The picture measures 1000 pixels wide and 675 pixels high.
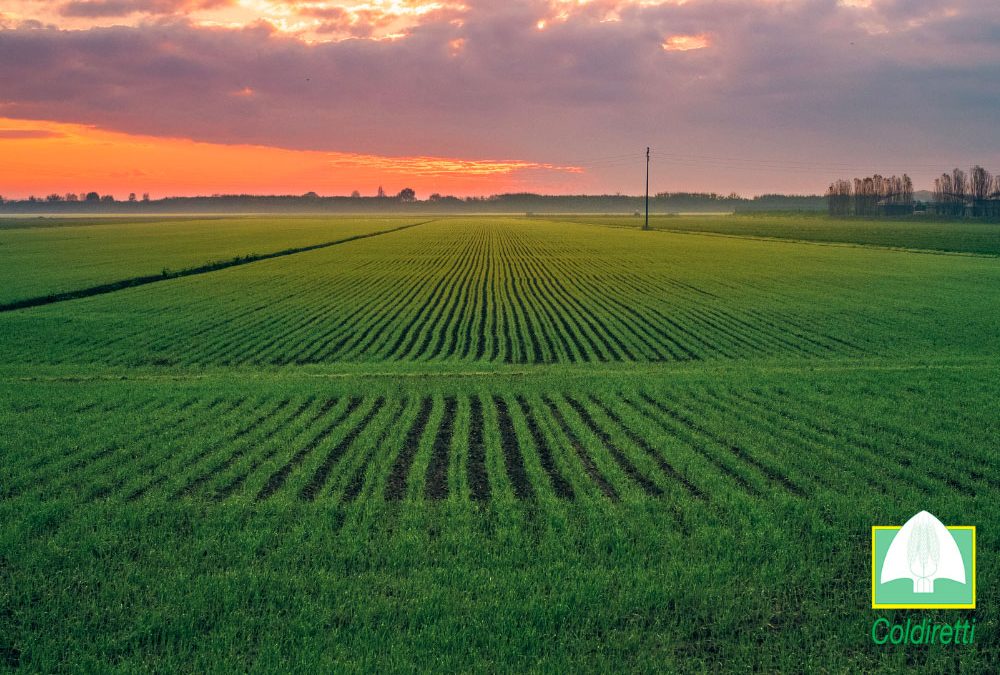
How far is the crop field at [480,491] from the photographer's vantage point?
19.8ft

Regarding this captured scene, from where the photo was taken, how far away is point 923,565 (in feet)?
23.5

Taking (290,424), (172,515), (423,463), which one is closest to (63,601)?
(172,515)

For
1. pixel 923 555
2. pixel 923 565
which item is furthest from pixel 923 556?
pixel 923 565

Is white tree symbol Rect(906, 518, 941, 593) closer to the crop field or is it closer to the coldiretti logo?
the coldiretti logo

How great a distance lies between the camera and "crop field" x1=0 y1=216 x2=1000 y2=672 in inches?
238

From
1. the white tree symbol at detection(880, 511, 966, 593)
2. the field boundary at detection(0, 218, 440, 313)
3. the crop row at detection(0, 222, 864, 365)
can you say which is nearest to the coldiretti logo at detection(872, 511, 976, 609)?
the white tree symbol at detection(880, 511, 966, 593)

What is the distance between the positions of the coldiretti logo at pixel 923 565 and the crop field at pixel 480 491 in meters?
0.18

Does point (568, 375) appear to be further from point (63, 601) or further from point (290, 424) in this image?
point (63, 601)

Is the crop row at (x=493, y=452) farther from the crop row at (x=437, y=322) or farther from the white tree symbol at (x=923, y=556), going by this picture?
the crop row at (x=437, y=322)

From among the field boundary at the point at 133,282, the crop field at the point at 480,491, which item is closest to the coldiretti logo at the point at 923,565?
the crop field at the point at 480,491

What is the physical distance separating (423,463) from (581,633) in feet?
15.3

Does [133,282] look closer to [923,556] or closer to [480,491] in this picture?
[480,491]

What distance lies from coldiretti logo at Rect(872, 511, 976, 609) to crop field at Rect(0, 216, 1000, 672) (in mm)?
179

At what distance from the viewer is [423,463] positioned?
10281 millimetres
